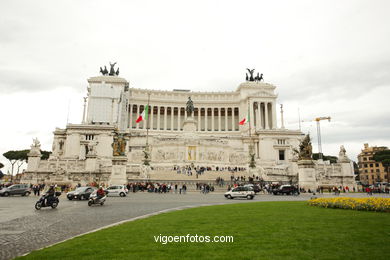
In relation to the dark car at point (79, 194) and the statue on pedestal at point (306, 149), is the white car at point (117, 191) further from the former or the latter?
the statue on pedestal at point (306, 149)

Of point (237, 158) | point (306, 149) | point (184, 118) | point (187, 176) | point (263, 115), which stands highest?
point (184, 118)

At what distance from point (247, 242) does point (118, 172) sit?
29279 millimetres

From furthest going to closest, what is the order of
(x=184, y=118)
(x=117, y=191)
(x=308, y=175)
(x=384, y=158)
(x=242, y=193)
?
1. (x=184, y=118)
2. (x=384, y=158)
3. (x=308, y=175)
4. (x=117, y=191)
5. (x=242, y=193)

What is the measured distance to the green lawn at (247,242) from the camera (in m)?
5.87

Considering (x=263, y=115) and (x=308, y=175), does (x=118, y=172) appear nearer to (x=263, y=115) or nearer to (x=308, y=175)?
(x=308, y=175)

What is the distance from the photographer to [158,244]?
677cm

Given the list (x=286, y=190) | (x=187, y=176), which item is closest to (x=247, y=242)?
(x=286, y=190)

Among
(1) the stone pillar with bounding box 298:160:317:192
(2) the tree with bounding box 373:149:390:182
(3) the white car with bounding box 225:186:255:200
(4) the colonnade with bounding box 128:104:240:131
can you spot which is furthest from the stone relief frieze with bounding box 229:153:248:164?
(2) the tree with bounding box 373:149:390:182

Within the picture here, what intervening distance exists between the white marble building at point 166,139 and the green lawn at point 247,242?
25483 millimetres

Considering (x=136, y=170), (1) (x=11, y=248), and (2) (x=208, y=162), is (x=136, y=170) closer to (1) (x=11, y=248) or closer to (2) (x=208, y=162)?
(2) (x=208, y=162)

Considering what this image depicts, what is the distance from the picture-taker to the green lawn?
19.2 feet

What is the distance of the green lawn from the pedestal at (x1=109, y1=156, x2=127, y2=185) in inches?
996

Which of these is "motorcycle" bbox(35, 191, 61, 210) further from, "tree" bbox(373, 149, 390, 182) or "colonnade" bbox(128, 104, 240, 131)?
"tree" bbox(373, 149, 390, 182)

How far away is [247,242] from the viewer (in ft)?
22.5
